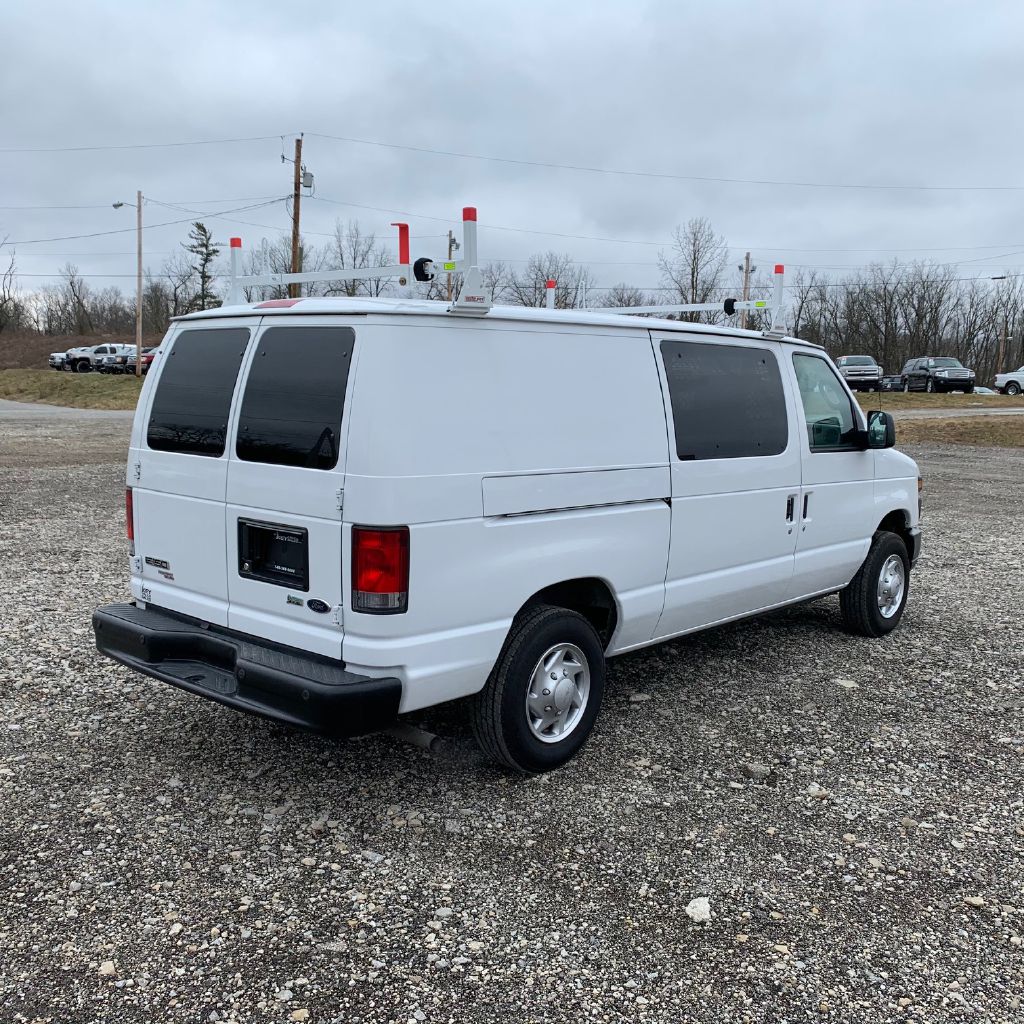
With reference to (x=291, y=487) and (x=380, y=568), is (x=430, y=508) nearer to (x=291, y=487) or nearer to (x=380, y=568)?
(x=380, y=568)

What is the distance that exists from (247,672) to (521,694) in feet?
3.73

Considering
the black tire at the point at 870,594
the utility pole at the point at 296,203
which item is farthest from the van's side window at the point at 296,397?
the utility pole at the point at 296,203

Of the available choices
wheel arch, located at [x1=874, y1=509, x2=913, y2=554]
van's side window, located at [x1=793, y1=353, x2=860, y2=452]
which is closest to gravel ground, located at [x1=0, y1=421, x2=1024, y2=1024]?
wheel arch, located at [x1=874, y1=509, x2=913, y2=554]

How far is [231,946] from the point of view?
3035 mm

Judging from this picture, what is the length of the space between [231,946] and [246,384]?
219 centimetres

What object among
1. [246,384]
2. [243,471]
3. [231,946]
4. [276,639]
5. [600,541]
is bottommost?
[231,946]

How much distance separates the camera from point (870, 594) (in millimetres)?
6465

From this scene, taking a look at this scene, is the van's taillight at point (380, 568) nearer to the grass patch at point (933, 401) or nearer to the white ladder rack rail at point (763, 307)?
the white ladder rack rail at point (763, 307)

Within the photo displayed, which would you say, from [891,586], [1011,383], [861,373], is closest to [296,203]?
[861,373]

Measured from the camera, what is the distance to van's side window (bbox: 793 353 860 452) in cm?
574

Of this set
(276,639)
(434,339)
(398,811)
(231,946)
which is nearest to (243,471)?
(276,639)

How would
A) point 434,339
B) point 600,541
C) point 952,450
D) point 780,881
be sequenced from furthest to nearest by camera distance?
point 952,450 → point 600,541 → point 434,339 → point 780,881

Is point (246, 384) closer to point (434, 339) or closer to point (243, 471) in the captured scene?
point (243, 471)

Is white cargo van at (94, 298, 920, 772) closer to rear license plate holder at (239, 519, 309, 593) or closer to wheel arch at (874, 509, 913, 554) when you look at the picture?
rear license plate holder at (239, 519, 309, 593)
